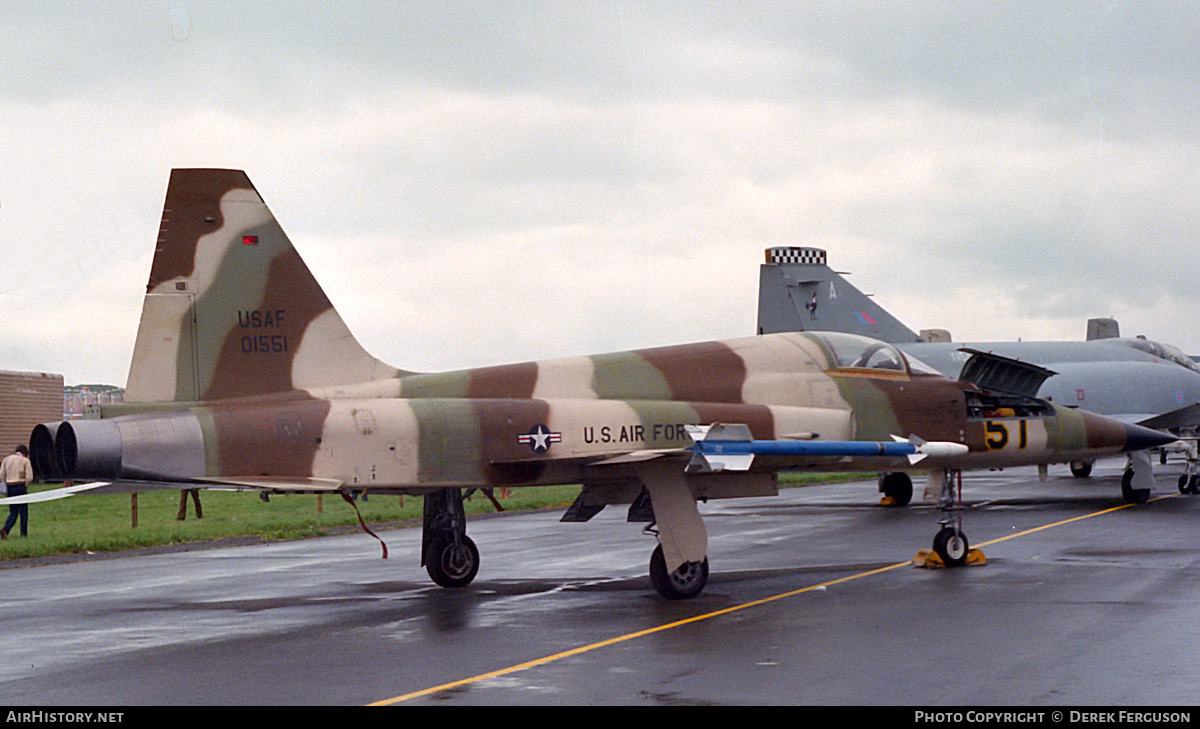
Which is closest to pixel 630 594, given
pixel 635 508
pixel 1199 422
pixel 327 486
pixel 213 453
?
pixel 635 508

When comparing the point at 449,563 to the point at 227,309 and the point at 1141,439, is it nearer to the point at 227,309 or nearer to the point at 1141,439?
the point at 227,309

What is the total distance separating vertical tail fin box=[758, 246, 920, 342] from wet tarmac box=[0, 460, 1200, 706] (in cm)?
1627

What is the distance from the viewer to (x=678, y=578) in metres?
13.6

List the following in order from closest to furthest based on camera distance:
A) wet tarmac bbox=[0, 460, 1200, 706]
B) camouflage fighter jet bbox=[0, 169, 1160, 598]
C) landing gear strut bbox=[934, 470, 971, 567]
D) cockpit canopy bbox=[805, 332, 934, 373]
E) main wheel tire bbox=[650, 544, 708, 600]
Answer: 1. wet tarmac bbox=[0, 460, 1200, 706]
2. camouflage fighter jet bbox=[0, 169, 1160, 598]
3. main wheel tire bbox=[650, 544, 708, 600]
4. cockpit canopy bbox=[805, 332, 934, 373]
5. landing gear strut bbox=[934, 470, 971, 567]

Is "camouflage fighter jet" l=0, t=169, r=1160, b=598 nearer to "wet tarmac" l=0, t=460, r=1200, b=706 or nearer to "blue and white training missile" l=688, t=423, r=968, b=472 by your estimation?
"blue and white training missile" l=688, t=423, r=968, b=472

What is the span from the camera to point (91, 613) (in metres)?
13.9

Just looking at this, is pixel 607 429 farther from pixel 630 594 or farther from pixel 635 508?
pixel 630 594

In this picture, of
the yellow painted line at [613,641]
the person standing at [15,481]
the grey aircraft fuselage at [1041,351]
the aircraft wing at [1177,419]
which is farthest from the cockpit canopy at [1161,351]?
the person standing at [15,481]

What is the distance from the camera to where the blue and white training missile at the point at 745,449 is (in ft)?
40.5

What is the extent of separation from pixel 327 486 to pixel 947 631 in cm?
607

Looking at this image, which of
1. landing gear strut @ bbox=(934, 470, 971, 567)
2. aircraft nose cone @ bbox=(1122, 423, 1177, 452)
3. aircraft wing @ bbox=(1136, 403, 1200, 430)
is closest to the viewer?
landing gear strut @ bbox=(934, 470, 971, 567)

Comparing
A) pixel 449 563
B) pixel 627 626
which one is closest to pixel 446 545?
pixel 449 563

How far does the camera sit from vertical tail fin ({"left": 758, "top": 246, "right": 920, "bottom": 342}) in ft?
123

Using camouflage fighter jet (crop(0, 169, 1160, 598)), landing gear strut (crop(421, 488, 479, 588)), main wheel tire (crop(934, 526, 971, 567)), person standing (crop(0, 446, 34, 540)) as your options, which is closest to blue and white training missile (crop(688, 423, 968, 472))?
camouflage fighter jet (crop(0, 169, 1160, 598))
